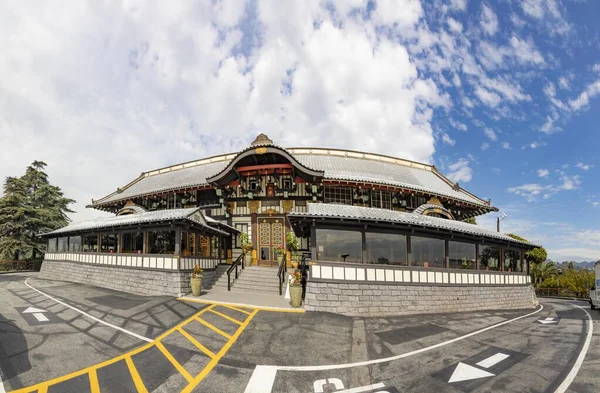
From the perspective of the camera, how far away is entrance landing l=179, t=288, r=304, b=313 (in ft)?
37.9

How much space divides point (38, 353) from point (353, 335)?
8.41m

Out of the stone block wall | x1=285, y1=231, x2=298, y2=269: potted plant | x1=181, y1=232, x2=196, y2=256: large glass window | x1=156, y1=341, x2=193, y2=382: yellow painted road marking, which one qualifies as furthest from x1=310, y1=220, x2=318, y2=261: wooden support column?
x1=181, y1=232, x2=196, y2=256: large glass window

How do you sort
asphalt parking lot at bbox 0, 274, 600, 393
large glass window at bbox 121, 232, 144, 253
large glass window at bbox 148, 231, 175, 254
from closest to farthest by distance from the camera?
asphalt parking lot at bbox 0, 274, 600, 393, large glass window at bbox 148, 231, 175, 254, large glass window at bbox 121, 232, 144, 253

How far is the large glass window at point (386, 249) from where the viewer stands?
1308cm

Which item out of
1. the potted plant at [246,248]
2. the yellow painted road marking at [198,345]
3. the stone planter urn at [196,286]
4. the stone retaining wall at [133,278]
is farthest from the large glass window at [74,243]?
the yellow painted road marking at [198,345]

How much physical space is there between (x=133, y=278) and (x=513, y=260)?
2322 centimetres

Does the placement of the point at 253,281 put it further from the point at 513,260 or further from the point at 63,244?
the point at 63,244

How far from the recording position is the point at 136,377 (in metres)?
5.97

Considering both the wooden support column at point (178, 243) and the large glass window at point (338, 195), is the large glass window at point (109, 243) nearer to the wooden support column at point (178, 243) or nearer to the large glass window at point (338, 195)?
the wooden support column at point (178, 243)

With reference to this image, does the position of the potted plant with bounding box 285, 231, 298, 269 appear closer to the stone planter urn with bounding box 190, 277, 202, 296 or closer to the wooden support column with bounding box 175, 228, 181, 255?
the stone planter urn with bounding box 190, 277, 202, 296

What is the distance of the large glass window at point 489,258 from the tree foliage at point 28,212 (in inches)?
1595

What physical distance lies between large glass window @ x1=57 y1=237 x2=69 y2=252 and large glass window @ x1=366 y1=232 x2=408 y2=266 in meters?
22.9

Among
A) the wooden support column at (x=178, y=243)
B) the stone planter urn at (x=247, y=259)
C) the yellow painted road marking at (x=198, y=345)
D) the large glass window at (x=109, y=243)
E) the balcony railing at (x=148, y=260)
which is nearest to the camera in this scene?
the yellow painted road marking at (x=198, y=345)

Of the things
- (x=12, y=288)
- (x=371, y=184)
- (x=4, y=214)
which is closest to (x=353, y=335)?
(x=371, y=184)
